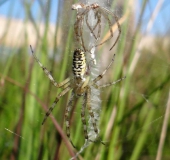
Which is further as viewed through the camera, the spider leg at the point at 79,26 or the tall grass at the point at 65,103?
the tall grass at the point at 65,103

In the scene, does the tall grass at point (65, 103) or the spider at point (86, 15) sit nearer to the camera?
the spider at point (86, 15)

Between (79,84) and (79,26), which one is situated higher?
(79,26)

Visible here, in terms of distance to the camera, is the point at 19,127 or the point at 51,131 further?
the point at 19,127

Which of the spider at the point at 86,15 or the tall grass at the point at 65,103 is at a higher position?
the spider at the point at 86,15

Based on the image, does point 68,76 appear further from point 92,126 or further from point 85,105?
point 92,126

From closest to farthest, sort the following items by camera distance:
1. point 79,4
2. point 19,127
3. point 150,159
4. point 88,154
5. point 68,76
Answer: point 79,4, point 68,76, point 88,154, point 19,127, point 150,159

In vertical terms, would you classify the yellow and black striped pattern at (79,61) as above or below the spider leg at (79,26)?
below

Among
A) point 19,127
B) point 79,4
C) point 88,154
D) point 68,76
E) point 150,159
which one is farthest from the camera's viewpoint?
point 150,159

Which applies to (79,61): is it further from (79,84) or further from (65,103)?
(65,103)

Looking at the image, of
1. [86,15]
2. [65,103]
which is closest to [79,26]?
[86,15]

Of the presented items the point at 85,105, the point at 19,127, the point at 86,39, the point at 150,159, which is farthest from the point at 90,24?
the point at 150,159

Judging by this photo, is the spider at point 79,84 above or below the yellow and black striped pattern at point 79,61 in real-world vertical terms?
below
